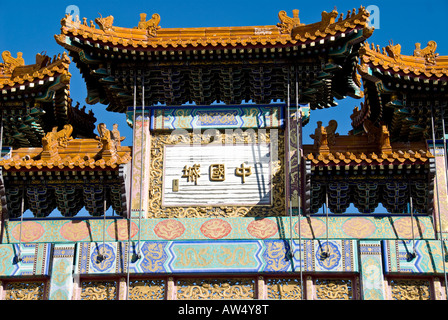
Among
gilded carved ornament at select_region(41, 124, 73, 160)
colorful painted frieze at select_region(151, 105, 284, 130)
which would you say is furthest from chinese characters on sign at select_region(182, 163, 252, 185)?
gilded carved ornament at select_region(41, 124, 73, 160)

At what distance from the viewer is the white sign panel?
18.9 m

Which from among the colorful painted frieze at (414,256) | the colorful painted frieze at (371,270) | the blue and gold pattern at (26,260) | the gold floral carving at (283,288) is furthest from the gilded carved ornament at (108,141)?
the colorful painted frieze at (414,256)

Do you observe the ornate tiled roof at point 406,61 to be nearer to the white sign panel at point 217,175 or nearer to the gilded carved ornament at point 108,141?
the white sign panel at point 217,175

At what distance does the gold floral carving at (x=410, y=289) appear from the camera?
17.6m

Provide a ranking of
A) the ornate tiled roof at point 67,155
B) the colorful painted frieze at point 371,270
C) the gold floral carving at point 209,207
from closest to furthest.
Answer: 1. the colorful painted frieze at point 371,270
2. the ornate tiled roof at point 67,155
3. the gold floral carving at point 209,207

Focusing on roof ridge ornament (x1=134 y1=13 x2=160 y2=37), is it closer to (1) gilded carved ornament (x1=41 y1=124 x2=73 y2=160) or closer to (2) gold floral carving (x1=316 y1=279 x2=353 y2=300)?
(1) gilded carved ornament (x1=41 y1=124 x2=73 y2=160)

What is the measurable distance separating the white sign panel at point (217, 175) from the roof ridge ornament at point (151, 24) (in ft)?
9.87

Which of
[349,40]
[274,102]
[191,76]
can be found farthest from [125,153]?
[349,40]

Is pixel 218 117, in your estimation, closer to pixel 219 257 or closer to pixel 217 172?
pixel 217 172

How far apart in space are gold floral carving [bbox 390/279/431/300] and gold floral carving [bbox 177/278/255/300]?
9.41 ft

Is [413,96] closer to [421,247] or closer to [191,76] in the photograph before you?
[421,247]

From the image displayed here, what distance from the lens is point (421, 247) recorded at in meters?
17.8

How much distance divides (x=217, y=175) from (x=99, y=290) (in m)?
3.53

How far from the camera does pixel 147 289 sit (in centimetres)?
1794
